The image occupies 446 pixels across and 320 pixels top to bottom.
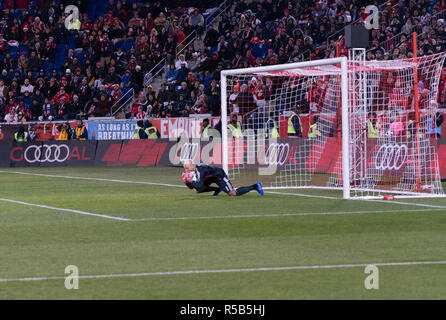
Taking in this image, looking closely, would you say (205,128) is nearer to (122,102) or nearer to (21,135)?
(122,102)

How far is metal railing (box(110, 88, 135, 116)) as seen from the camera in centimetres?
4038

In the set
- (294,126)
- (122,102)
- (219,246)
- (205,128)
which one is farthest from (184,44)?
(219,246)

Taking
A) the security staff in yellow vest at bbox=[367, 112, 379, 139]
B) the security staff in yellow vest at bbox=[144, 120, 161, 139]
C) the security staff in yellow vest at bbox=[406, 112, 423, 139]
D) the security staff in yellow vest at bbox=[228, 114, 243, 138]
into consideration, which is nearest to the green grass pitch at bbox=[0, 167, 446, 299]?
the security staff in yellow vest at bbox=[406, 112, 423, 139]

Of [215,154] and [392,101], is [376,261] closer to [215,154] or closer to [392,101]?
[392,101]

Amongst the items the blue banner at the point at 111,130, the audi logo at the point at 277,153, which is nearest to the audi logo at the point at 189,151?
the audi logo at the point at 277,153

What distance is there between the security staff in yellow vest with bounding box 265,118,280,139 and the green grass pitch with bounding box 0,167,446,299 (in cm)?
897

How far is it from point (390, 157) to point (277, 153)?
18.6ft

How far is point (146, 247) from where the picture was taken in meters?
10.7

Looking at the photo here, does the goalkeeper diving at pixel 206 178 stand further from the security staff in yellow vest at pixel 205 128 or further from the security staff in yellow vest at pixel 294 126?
the security staff in yellow vest at pixel 205 128

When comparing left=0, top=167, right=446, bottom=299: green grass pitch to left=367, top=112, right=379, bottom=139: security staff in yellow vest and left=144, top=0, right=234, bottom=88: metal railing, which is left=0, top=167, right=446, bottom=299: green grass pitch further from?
left=144, top=0, right=234, bottom=88: metal railing

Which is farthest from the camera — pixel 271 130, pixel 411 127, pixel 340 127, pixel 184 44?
pixel 184 44

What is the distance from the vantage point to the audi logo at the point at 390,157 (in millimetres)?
22156

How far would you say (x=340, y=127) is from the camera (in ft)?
77.9

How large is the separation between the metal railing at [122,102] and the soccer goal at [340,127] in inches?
419
